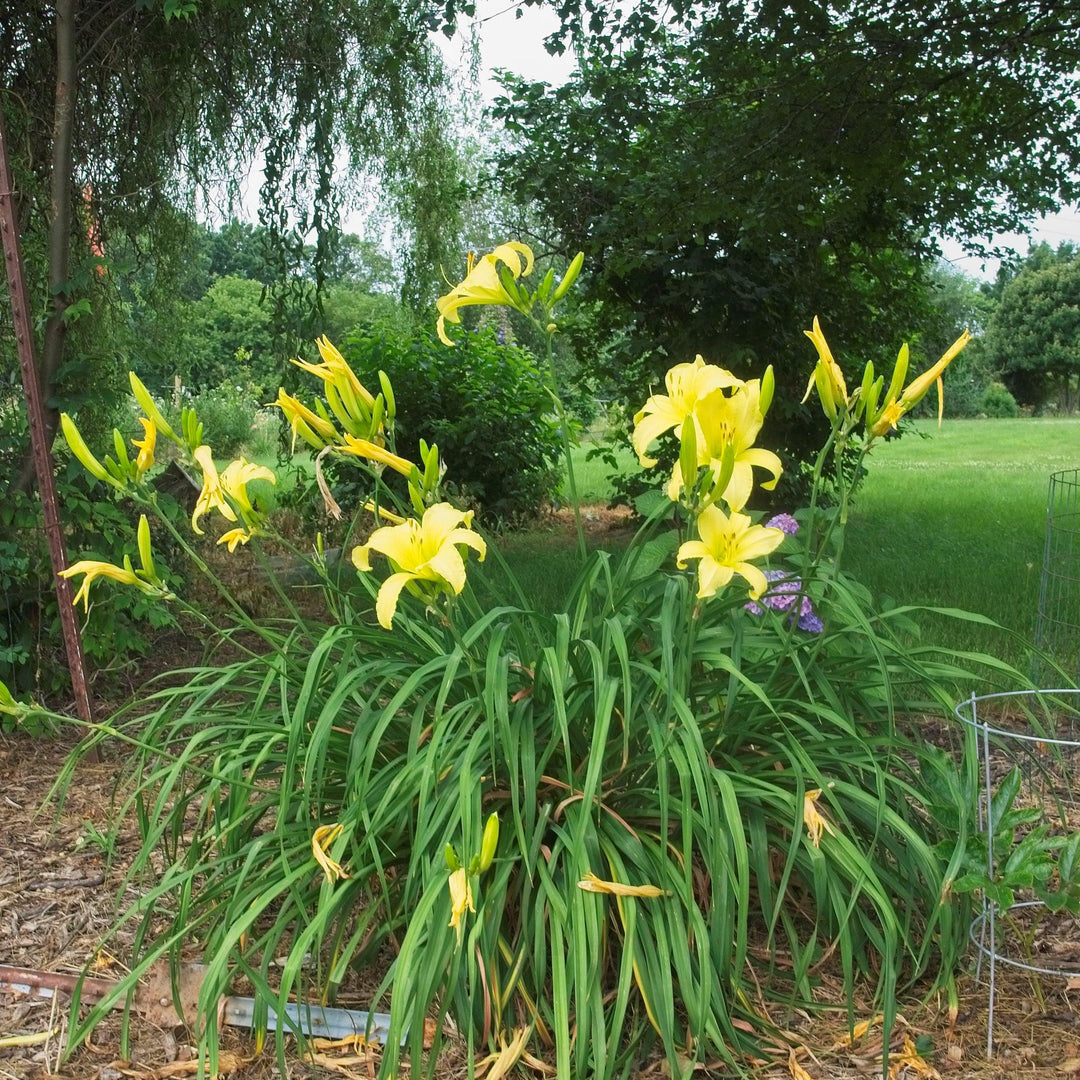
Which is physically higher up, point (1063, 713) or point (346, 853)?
point (346, 853)

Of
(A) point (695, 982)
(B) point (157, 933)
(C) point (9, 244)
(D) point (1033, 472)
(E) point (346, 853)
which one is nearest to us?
(A) point (695, 982)

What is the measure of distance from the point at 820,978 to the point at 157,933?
127 centimetres

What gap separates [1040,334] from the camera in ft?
104

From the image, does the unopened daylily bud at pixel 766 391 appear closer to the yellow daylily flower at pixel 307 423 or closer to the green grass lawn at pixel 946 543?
the yellow daylily flower at pixel 307 423

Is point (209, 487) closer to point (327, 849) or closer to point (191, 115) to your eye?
point (327, 849)

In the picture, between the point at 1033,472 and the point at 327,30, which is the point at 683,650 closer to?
the point at 327,30

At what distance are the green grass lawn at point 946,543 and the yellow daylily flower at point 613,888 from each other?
112 cm

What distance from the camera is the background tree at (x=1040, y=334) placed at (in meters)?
31.1

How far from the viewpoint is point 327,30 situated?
457cm

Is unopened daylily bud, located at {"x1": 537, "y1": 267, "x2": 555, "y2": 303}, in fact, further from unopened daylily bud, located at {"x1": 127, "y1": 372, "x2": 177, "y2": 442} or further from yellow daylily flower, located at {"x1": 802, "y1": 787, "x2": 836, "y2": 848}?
yellow daylily flower, located at {"x1": 802, "y1": 787, "x2": 836, "y2": 848}

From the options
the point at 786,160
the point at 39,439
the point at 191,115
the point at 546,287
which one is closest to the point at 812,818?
the point at 546,287

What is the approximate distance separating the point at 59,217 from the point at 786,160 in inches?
133

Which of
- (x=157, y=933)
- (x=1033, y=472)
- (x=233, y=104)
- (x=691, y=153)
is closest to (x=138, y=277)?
(x=233, y=104)

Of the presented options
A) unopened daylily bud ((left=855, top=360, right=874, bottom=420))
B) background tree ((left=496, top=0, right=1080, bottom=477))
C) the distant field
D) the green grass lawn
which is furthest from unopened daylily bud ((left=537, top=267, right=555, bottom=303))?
background tree ((left=496, top=0, right=1080, bottom=477))
